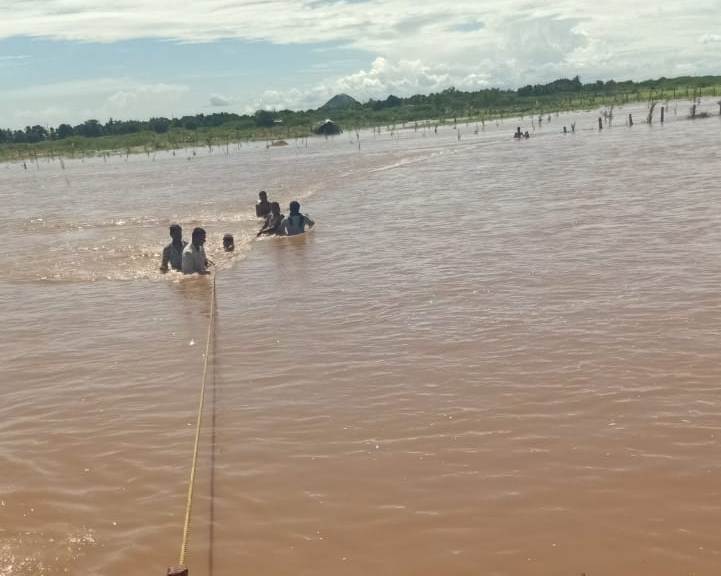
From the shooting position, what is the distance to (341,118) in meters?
97.6

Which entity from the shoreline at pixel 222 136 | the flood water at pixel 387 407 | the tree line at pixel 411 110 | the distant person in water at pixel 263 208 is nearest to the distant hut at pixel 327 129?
the shoreline at pixel 222 136

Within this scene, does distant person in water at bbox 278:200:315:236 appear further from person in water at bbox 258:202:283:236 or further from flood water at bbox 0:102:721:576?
flood water at bbox 0:102:721:576

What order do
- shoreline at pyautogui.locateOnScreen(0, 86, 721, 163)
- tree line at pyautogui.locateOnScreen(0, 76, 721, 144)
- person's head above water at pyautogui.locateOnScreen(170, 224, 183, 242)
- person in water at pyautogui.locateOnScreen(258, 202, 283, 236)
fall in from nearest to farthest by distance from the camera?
person's head above water at pyautogui.locateOnScreen(170, 224, 183, 242) → person in water at pyautogui.locateOnScreen(258, 202, 283, 236) → shoreline at pyautogui.locateOnScreen(0, 86, 721, 163) → tree line at pyautogui.locateOnScreen(0, 76, 721, 144)

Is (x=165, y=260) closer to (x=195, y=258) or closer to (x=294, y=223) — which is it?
(x=195, y=258)

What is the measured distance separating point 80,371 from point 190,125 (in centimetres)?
8703

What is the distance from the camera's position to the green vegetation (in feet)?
261

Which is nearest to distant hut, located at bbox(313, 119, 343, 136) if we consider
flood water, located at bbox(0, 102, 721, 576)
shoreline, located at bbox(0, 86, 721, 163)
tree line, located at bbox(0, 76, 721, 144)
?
shoreline, located at bbox(0, 86, 721, 163)

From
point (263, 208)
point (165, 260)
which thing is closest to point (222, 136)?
point (263, 208)

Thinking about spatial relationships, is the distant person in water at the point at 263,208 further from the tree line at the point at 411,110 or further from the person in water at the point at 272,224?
the tree line at the point at 411,110

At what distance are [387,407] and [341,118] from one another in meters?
94.7

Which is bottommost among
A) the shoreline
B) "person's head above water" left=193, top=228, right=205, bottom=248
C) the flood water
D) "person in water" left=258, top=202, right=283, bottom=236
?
the shoreline

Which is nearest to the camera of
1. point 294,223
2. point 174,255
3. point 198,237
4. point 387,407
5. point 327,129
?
point 387,407

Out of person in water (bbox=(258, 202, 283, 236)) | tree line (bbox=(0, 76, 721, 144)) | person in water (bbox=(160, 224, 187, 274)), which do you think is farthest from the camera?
tree line (bbox=(0, 76, 721, 144))

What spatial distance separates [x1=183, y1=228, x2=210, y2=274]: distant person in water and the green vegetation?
210 ft
